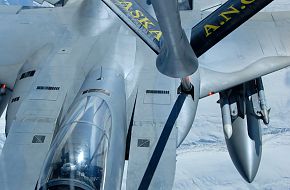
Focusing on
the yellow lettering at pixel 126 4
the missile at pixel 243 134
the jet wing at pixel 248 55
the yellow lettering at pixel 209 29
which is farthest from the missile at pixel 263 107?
the yellow lettering at pixel 209 29

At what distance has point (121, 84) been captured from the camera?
5816 millimetres

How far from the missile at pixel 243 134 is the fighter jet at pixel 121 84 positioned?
2cm

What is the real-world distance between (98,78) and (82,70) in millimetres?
744

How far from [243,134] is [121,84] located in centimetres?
283

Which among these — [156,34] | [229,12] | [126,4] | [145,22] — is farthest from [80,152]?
[126,4]

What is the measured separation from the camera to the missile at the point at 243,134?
24.3ft

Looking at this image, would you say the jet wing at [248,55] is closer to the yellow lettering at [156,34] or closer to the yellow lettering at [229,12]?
the yellow lettering at [156,34]

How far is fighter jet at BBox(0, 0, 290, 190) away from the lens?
4.09 metres

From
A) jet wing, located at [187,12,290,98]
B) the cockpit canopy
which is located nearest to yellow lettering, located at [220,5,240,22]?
the cockpit canopy

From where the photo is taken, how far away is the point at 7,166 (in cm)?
484

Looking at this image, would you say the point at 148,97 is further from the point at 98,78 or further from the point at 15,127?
the point at 15,127

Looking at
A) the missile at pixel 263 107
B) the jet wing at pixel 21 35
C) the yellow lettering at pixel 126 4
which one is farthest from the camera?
the jet wing at pixel 21 35

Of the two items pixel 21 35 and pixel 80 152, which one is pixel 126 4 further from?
pixel 21 35

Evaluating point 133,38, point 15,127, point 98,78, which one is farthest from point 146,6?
point 15,127
